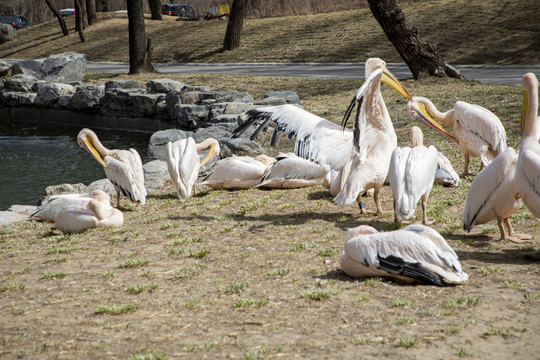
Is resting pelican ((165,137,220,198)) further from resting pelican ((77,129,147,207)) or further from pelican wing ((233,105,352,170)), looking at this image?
pelican wing ((233,105,352,170))

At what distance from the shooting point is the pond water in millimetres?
9969

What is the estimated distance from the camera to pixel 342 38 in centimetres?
2253

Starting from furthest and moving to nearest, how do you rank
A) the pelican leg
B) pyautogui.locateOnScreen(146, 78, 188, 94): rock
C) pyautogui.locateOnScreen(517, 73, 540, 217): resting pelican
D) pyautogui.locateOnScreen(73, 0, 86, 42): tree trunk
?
pyautogui.locateOnScreen(73, 0, 86, 42): tree trunk < pyautogui.locateOnScreen(146, 78, 188, 94): rock < the pelican leg < pyautogui.locateOnScreen(517, 73, 540, 217): resting pelican

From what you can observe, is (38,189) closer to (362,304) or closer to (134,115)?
(134,115)

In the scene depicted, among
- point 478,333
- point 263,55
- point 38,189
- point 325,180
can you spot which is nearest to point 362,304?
point 478,333

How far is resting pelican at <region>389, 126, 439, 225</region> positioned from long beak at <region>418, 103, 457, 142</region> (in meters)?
1.61

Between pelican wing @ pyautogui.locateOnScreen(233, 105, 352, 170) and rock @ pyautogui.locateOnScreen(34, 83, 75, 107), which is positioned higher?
pelican wing @ pyautogui.locateOnScreen(233, 105, 352, 170)

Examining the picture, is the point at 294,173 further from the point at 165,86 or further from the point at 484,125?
the point at 165,86

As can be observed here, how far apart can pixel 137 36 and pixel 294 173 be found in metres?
12.5

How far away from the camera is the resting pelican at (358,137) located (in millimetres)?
5395

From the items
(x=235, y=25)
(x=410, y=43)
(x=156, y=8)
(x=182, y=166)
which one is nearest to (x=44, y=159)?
(x=182, y=166)

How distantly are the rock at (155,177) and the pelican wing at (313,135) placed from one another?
2205 mm

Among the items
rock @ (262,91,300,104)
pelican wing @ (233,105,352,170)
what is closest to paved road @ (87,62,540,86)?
rock @ (262,91,300,104)

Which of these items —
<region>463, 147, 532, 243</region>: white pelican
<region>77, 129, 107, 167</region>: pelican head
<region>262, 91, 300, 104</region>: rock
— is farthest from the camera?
<region>262, 91, 300, 104</region>: rock
